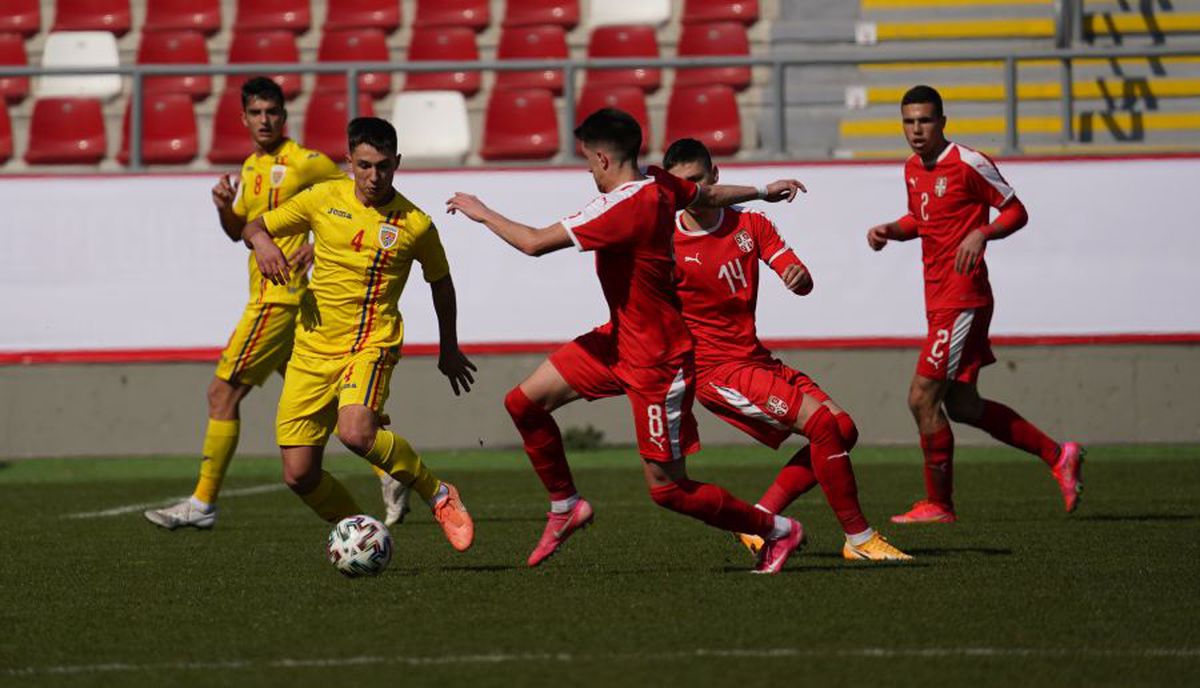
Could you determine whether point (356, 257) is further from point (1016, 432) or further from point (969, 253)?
point (1016, 432)

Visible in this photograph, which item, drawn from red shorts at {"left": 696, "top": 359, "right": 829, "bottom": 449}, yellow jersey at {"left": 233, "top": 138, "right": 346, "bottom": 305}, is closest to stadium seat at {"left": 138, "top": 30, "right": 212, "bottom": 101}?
yellow jersey at {"left": 233, "top": 138, "right": 346, "bottom": 305}

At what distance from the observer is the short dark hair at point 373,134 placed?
844 centimetres

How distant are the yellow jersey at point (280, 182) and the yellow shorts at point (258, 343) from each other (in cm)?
7

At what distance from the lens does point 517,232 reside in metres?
7.36

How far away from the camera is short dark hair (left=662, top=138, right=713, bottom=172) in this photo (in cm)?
863

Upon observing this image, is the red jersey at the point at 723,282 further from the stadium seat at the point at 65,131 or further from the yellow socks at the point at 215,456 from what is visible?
the stadium seat at the point at 65,131

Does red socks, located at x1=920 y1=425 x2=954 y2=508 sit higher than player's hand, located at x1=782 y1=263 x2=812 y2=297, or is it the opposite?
player's hand, located at x1=782 y1=263 x2=812 y2=297

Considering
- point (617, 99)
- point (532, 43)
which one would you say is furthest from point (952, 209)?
point (532, 43)

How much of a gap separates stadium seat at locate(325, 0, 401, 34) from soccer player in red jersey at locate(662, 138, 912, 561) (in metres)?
10.5

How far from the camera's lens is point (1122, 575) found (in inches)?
309

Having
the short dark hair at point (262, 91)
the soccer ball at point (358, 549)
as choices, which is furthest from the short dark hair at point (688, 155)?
the short dark hair at point (262, 91)

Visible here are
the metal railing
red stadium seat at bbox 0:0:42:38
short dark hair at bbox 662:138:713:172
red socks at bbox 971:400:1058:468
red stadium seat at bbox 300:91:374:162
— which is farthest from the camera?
red stadium seat at bbox 0:0:42:38

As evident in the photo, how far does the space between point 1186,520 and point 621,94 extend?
309 inches

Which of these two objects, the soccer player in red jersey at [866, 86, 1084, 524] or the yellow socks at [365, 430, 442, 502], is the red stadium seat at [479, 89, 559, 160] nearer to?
the soccer player in red jersey at [866, 86, 1084, 524]
